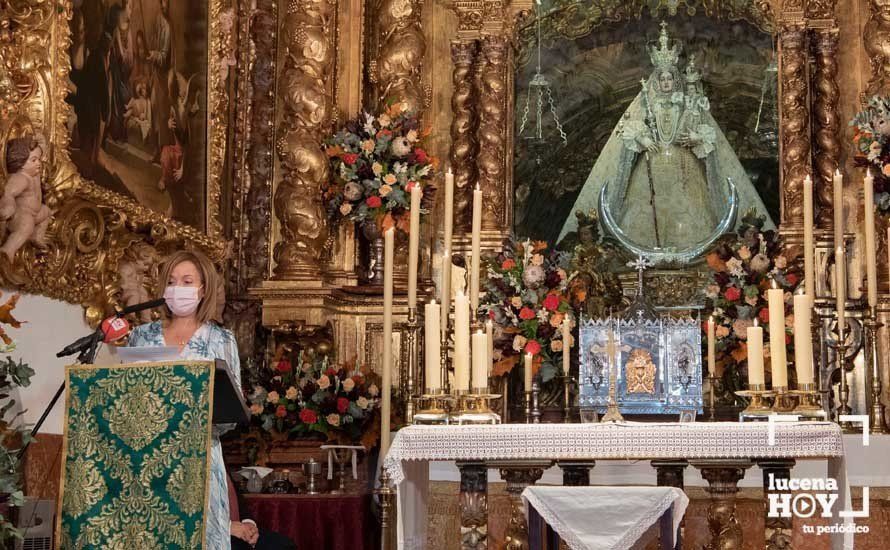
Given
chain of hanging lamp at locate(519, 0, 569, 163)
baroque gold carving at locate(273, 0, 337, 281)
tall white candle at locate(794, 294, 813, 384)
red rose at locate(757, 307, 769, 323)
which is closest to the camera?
tall white candle at locate(794, 294, 813, 384)

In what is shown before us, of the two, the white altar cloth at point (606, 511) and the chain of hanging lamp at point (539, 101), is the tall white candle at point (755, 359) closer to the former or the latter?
the white altar cloth at point (606, 511)

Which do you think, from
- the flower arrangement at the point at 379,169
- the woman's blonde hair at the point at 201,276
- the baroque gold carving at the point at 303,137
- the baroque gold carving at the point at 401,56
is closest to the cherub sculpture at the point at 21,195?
the woman's blonde hair at the point at 201,276

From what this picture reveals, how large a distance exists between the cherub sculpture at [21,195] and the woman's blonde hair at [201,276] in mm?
1468

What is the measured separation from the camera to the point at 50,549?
19.9ft

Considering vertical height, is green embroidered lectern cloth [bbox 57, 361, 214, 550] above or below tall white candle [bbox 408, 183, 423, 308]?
below

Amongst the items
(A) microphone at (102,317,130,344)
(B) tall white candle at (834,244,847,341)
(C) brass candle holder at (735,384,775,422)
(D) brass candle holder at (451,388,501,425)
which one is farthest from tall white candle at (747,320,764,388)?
(A) microphone at (102,317,130,344)

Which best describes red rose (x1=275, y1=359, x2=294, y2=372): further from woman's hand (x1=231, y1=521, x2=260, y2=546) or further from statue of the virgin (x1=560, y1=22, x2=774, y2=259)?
woman's hand (x1=231, y1=521, x2=260, y2=546)

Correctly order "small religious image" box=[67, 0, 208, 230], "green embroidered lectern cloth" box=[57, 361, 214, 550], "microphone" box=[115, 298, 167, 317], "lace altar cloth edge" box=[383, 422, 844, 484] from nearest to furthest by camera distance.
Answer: "microphone" box=[115, 298, 167, 317], "green embroidered lectern cloth" box=[57, 361, 214, 550], "lace altar cloth edge" box=[383, 422, 844, 484], "small religious image" box=[67, 0, 208, 230]

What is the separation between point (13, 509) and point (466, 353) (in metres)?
2.05

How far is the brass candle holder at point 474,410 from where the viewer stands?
6.07 meters

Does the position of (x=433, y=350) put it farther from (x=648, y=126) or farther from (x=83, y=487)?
(x=648, y=126)

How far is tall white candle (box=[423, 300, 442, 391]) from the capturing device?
605 cm

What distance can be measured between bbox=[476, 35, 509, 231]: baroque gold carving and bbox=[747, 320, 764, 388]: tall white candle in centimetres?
397

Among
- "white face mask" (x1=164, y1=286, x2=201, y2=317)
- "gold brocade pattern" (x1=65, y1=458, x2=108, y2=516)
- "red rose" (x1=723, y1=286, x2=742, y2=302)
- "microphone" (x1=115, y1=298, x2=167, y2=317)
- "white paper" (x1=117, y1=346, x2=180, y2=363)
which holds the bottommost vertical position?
"gold brocade pattern" (x1=65, y1=458, x2=108, y2=516)
